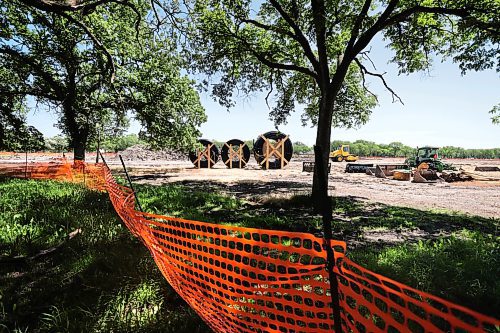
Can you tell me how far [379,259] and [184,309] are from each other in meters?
3.17

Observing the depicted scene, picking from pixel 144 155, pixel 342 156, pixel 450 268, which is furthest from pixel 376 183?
pixel 144 155

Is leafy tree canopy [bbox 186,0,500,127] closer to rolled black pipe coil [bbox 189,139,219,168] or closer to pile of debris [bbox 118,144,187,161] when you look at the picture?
rolled black pipe coil [bbox 189,139,219,168]

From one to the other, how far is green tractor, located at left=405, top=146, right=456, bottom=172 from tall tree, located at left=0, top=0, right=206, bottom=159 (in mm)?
21095

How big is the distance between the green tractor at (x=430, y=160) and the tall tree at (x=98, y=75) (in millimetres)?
21095

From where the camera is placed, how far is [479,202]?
39.0 ft

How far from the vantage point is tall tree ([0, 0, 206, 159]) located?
45.6 ft

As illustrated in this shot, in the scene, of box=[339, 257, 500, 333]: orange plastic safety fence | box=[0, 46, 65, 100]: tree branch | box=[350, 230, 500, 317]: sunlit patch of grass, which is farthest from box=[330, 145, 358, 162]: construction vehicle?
box=[339, 257, 500, 333]: orange plastic safety fence

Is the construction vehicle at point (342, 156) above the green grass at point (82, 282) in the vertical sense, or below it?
above

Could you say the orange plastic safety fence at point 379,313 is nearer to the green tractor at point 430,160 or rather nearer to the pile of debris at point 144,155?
the green tractor at point 430,160

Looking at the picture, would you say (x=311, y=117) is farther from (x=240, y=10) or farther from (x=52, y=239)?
(x=52, y=239)

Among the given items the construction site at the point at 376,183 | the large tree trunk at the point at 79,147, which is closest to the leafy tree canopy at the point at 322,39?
the construction site at the point at 376,183

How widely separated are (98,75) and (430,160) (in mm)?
27580

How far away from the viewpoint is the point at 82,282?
3496 mm

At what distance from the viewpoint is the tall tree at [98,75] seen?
13.9 meters
